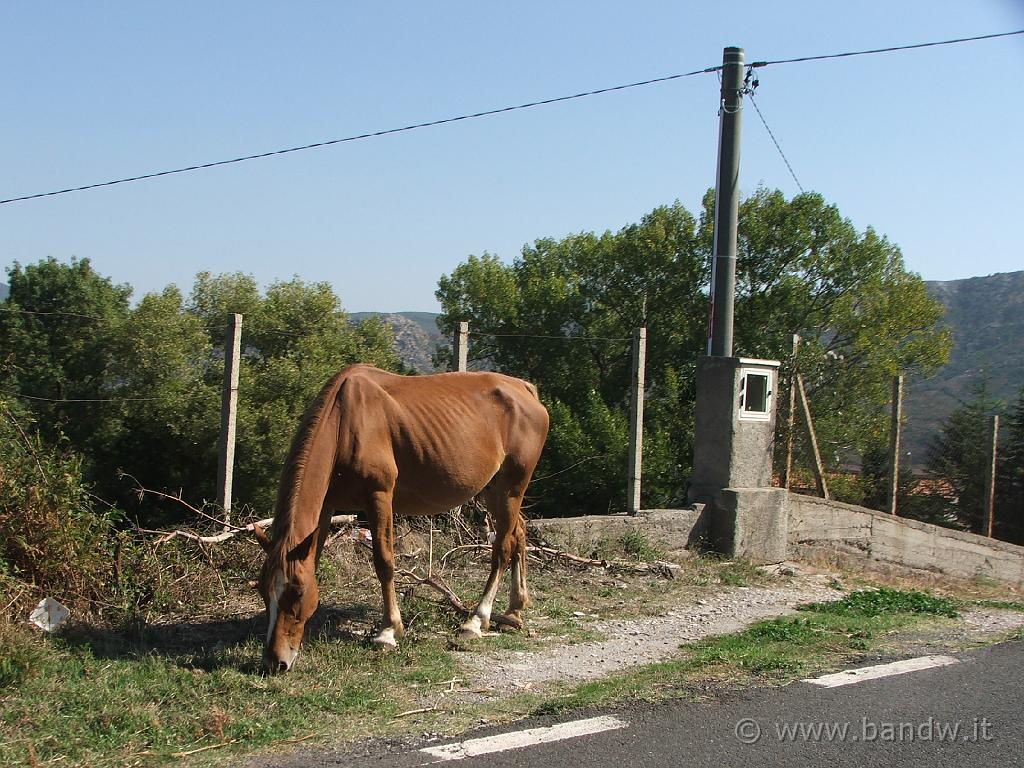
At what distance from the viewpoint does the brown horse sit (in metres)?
5.65

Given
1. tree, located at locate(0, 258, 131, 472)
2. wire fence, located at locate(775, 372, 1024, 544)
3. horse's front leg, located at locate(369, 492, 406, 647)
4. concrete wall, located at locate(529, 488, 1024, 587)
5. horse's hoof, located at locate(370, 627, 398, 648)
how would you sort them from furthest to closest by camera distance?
tree, located at locate(0, 258, 131, 472) → wire fence, located at locate(775, 372, 1024, 544) → concrete wall, located at locate(529, 488, 1024, 587) → horse's front leg, located at locate(369, 492, 406, 647) → horse's hoof, located at locate(370, 627, 398, 648)

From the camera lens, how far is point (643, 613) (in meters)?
7.97

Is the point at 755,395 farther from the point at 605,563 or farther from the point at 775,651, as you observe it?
the point at 775,651

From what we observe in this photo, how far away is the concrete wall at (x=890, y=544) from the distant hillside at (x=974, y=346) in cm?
2906

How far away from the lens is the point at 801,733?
4812 mm

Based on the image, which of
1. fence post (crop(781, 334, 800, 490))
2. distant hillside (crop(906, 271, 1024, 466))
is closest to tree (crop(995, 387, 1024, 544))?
fence post (crop(781, 334, 800, 490))

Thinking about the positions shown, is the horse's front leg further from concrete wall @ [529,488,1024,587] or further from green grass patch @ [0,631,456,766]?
concrete wall @ [529,488,1024,587]

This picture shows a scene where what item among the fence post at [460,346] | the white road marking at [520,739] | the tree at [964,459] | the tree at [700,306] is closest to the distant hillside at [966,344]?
the tree at [964,459]

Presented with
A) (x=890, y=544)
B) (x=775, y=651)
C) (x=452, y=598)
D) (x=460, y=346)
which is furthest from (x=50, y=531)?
(x=890, y=544)

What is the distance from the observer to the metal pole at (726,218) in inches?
442

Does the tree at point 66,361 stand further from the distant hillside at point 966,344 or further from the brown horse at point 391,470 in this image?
the distant hillside at point 966,344

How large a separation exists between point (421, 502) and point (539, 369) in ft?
54.0

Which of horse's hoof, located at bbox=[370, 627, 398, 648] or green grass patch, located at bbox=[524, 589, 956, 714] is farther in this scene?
horse's hoof, located at bbox=[370, 627, 398, 648]

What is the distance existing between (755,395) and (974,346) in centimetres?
7206
